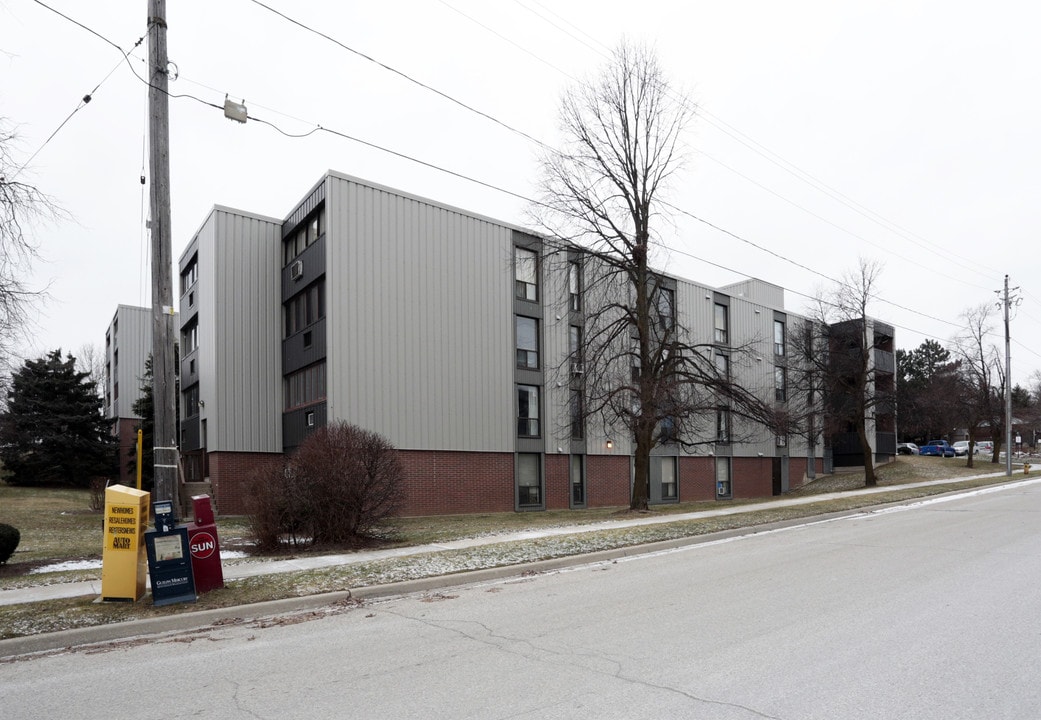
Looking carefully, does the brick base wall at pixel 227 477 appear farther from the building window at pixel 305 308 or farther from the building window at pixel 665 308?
the building window at pixel 665 308

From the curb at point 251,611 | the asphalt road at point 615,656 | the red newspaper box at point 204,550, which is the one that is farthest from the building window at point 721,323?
the red newspaper box at point 204,550

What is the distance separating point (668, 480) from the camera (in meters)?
36.1

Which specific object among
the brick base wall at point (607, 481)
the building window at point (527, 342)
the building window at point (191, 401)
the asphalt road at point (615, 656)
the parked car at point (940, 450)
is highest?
the building window at point (527, 342)

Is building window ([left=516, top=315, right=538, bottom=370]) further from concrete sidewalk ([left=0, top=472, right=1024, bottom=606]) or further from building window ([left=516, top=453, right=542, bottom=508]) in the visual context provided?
concrete sidewalk ([left=0, top=472, right=1024, bottom=606])

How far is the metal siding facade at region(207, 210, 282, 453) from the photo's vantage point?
2703cm

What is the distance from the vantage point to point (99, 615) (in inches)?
320

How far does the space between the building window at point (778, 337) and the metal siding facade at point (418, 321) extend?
70.1ft

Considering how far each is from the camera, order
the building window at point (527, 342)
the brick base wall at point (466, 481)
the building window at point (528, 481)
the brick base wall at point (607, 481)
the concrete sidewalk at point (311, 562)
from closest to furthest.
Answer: the concrete sidewalk at point (311, 562) < the brick base wall at point (466, 481) < the building window at point (528, 481) < the building window at point (527, 342) < the brick base wall at point (607, 481)

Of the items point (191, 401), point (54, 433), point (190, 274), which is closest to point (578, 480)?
point (191, 401)

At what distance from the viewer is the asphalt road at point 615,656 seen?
16.6 ft

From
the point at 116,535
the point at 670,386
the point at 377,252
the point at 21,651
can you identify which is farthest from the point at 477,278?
the point at 21,651

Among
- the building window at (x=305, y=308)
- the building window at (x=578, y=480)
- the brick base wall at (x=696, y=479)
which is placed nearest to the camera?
the building window at (x=305, y=308)

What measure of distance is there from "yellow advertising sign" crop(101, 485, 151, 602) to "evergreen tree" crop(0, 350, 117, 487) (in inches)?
1554

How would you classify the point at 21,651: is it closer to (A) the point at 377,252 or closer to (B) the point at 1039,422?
(A) the point at 377,252
